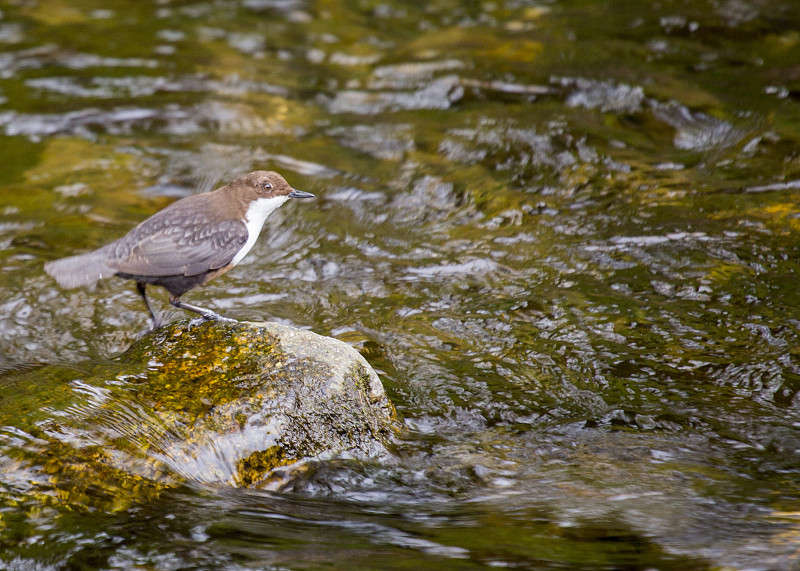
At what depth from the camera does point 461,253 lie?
20.4ft

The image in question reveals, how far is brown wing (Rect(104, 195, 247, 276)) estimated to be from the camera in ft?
14.6

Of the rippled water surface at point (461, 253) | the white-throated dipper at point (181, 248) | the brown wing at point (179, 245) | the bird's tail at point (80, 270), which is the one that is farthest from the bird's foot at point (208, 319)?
the rippled water surface at point (461, 253)

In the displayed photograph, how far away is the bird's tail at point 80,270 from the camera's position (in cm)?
438

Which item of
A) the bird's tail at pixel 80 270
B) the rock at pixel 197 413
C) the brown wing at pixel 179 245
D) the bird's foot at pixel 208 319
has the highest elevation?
the brown wing at pixel 179 245

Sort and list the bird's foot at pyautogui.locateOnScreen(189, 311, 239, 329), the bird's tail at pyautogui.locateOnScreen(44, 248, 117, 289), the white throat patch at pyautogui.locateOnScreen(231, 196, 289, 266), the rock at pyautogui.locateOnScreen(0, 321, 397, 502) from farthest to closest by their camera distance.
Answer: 1. the white throat patch at pyautogui.locateOnScreen(231, 196, 289, 266)
2. the bird's tail at pyautogui.locateOnScreen(44, 248, 117, 289)
3. the bird's foot at pyautogui.locateOnScreen(189, 311, 239, 329)
4. the rock at pyautogui.locateOnScreen(0, 321, 397, 502)

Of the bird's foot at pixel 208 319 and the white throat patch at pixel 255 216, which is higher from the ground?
the white throat patch at pixel 255 216

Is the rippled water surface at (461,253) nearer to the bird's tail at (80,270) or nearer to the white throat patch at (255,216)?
the bird's tail at (80,270)

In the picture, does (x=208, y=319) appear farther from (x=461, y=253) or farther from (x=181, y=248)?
(x=461, y=253)

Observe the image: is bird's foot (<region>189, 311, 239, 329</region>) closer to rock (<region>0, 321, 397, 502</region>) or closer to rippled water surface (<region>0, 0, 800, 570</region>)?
rock (<region>0, 321, 397, 502</region>)

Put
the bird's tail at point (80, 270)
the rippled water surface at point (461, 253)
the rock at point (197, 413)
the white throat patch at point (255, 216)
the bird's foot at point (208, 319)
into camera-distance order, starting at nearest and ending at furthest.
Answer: the rippled water surface at point (461, 253), the rock at point (197, 413), the bird's foot at point (208, 319), the bird's tail at point (80, 270), the white throat patch at point (255, 216)

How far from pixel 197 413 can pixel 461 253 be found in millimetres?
2955

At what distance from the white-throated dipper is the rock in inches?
17.4

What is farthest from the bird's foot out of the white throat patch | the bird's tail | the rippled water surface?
the rippled water surface

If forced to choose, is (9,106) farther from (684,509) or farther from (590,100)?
(684,509)
